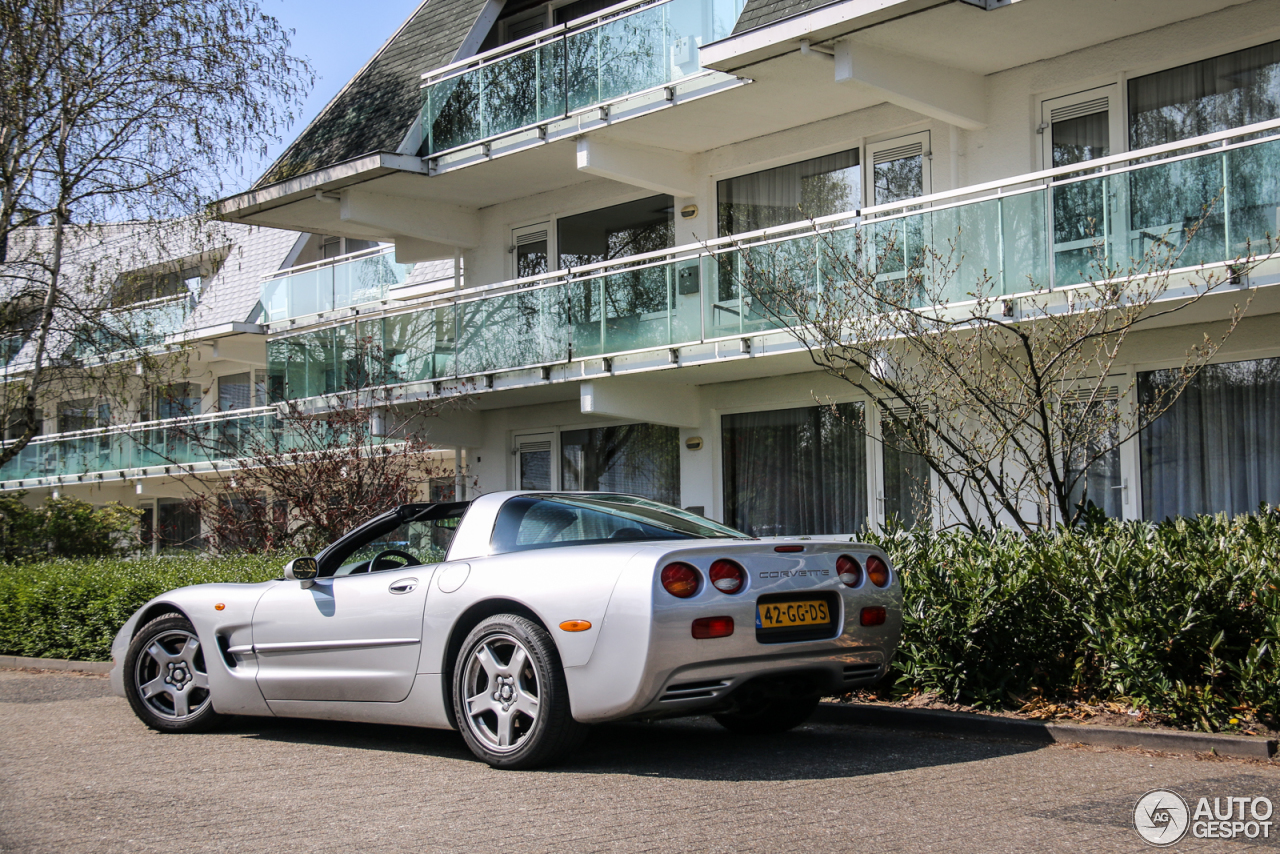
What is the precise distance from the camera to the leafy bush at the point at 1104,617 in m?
6.30

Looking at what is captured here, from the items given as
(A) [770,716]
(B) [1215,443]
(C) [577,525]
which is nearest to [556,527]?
(C) [577,525]

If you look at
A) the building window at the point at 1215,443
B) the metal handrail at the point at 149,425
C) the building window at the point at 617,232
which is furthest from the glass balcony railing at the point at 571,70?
the metal handrail at the point at 149,425

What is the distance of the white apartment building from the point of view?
38.7 ft

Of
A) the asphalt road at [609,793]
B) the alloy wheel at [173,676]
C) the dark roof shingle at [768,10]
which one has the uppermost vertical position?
the dark roof shingle at [768,10]

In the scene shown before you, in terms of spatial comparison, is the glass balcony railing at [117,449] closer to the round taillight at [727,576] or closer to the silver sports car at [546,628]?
the silver sports car at [546,628]

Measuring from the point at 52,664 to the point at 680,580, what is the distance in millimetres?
9054

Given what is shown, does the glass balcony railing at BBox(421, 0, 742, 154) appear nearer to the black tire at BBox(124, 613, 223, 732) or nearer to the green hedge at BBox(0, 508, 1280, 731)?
the green hedge at BBox(0, 508, 1280, 731)

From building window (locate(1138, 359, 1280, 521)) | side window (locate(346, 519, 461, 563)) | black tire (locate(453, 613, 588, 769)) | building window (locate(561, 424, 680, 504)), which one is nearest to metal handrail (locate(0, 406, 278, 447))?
building window (locate(561, 424, 680, 504))

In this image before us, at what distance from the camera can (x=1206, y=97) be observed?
12.3m

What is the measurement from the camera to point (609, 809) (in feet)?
16.6

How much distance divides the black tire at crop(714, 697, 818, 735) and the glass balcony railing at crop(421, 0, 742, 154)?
945cm

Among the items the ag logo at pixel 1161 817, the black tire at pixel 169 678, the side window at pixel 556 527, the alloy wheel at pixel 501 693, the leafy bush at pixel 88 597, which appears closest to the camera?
the ag logo at pixel 1161 817

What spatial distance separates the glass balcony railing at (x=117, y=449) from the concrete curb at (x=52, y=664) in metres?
10.8

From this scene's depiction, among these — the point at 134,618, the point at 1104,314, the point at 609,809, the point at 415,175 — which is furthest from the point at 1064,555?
the point at 415,175
